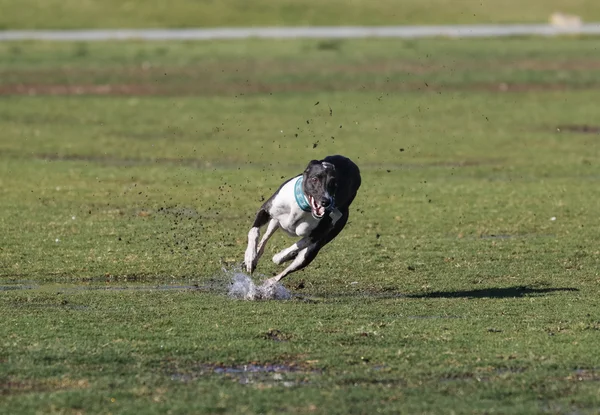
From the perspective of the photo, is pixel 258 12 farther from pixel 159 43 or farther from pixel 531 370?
pixel 531 370

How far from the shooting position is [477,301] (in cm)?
1388

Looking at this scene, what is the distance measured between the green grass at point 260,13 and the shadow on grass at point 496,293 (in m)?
56.4

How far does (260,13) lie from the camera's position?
7431cm

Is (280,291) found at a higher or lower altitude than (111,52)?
lower

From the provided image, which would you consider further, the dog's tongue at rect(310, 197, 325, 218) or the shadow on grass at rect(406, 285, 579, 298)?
the shadow on grass at rect(406, 285, 579, 298)

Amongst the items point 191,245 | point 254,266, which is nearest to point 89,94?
point 191,245

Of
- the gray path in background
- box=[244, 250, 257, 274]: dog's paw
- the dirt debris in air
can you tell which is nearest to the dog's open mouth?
box=[244, 250, 257, 274]: dog's paw

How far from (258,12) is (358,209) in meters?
55.0

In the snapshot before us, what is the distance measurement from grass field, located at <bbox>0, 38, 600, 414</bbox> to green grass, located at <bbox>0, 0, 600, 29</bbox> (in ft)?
91.5

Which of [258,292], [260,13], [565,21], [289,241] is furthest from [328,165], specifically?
[260,13]

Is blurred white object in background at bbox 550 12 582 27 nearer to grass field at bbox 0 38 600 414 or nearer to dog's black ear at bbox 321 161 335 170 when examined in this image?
grass field at bbox 0 38 600 414

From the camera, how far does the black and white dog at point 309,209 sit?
13.7 m

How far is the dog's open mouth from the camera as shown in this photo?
13.7 meters

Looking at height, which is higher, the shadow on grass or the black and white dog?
the black and white dog
